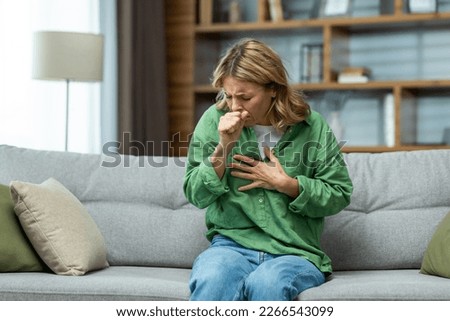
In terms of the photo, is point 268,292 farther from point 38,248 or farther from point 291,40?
point 291,40

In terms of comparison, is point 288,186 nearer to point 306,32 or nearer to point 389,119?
point 389,119

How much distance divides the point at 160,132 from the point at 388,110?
1391mm

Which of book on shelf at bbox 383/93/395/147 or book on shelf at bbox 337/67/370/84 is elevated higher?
book on shelf at bbox 337/67/370/84

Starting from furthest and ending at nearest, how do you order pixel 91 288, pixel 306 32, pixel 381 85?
pixel 306 32, pixel 381 85, pixel 91 288

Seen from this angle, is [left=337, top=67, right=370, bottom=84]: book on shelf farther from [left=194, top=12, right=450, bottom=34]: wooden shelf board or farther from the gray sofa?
the gray sofa

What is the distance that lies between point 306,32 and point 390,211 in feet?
8.73

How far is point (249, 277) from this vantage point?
7.40ft

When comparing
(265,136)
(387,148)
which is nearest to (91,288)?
(265,136)

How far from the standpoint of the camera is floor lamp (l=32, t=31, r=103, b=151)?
3898 millimetres

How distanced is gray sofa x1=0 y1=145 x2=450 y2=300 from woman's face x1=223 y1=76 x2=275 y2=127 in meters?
0.50

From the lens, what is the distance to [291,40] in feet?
17.5

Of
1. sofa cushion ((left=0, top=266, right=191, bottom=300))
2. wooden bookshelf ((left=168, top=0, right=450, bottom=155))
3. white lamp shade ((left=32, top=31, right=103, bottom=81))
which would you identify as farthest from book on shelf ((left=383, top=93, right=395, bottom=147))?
sofa cushion ((left=0, top=266, right=191, bottom=300))

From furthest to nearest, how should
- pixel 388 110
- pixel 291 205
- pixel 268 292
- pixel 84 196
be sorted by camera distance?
1. pixel 388 110
2. pixel 84 196
3. pixel 291 205
4. pixel 268 292

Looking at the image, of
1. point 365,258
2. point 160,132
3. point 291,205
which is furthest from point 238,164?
point 160,132
